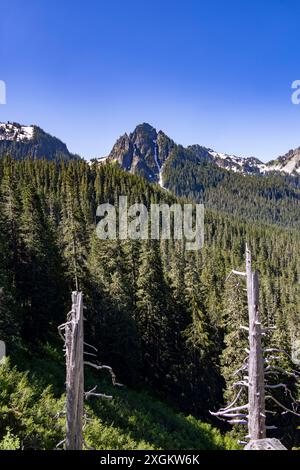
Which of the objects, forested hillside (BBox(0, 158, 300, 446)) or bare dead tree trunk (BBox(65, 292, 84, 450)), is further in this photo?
forested hillside (BBox(0, 158, 300, 446))

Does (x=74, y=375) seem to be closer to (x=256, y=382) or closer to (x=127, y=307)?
(x=256, y=382)

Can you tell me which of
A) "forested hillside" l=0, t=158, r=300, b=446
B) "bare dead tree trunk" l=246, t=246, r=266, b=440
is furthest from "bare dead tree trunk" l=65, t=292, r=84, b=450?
"forested hillside" l=0, t=158, r=300, b=446

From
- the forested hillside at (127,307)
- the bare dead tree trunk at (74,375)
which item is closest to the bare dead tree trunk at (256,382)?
the bare dead tree trunk at (74,375)

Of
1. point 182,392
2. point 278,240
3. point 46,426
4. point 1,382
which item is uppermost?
point 278,240

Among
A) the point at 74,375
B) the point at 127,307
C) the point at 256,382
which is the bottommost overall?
the point at 127,307

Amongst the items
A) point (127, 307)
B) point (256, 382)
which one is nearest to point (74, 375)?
point (256, 382)

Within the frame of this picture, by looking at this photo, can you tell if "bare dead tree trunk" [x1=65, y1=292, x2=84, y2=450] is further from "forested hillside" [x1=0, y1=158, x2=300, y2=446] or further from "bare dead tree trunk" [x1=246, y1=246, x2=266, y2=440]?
"forested hillside" [x1=0, y1=158, x2=300, y2=446]

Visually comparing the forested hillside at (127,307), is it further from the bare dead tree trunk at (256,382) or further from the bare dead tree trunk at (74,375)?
the bare dead tree trunk at (256,382)

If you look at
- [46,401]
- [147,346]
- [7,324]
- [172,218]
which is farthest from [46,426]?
[172,218]

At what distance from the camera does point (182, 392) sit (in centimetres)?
3812
